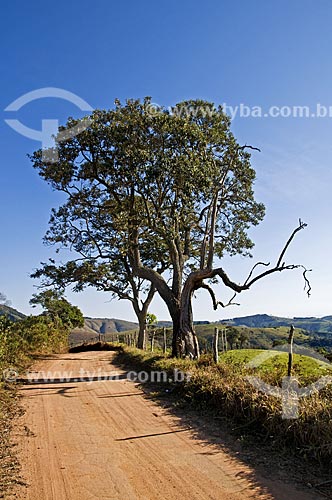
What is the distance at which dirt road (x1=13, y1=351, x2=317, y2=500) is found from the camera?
16.6 feet

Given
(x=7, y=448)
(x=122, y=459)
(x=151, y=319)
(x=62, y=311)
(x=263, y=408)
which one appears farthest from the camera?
(x=62, y=311)

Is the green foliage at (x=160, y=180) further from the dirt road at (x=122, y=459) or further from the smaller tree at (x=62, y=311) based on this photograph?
the smaller tree at (x=62, y=311)

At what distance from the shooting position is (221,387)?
877cm

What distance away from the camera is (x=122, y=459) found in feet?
20.0

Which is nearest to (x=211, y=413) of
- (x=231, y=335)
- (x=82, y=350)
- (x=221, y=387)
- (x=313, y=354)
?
(x=221, y=387)

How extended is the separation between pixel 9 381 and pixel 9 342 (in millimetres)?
4865

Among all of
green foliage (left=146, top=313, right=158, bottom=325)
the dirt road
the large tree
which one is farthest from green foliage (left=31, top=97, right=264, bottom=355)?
green foliage (left=146, top=313, right=158, bottom=325)

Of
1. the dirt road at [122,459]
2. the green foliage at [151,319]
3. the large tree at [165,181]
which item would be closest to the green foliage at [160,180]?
the large tree at [165,181]

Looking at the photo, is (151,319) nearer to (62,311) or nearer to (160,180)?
(62,311)

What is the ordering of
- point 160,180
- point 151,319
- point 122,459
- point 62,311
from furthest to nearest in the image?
point 62,311 → point 151,319 → point 160,180 → point 122,459

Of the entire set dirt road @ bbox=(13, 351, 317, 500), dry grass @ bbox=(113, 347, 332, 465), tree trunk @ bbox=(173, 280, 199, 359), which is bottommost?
dirt road @ bbox=(13, 351, 317, 500)

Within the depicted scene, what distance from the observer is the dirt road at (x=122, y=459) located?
16.6 feet

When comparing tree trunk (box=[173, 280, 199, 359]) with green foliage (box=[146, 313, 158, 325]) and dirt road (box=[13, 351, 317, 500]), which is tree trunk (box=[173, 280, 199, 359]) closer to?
dirt road (box=[13, 351, 317, 500])

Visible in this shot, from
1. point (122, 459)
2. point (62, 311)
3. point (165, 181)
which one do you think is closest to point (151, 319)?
point (62, 311)
